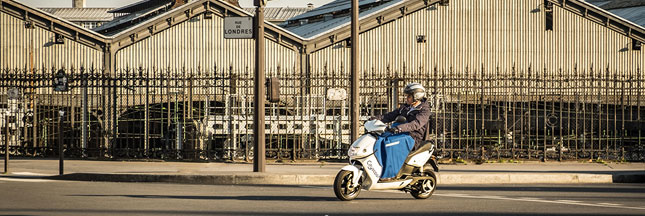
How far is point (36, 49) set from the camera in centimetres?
3669

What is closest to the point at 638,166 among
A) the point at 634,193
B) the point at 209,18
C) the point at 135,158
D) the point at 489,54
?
the point at 634,193

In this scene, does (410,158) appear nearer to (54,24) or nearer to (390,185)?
(390,185)

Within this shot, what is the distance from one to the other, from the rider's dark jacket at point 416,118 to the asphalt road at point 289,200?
0.82 m

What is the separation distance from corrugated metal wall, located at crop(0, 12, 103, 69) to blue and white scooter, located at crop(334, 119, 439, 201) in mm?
25586

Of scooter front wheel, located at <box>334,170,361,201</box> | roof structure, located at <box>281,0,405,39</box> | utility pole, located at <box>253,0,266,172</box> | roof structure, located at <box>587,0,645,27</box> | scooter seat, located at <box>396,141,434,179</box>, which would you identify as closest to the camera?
scooter front wheel, located at <box>334,170,361,201</box>

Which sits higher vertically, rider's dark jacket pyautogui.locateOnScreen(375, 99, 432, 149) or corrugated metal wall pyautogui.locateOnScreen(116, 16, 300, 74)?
corrugated metal wall pyautogui.locateOnScreen(116, 16, 300, 74)

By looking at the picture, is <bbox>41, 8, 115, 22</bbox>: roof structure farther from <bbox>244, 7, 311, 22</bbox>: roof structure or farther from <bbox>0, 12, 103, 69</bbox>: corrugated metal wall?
<bbox>0, 12, 103, 69</bbox>: corrugated metal wall

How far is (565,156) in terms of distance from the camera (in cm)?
2269

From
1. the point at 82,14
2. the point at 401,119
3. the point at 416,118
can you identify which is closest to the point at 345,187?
the point at 401,119

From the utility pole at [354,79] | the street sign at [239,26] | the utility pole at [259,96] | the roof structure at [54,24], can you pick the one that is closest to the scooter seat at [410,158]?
the utility pole at [259,96]

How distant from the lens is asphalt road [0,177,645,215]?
11.4 meters

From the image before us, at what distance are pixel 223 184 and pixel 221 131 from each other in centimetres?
802

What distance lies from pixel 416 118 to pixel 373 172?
0.93m

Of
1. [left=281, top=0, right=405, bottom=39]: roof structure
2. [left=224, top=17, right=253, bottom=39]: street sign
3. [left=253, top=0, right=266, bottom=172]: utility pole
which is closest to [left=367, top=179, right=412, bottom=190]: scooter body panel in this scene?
[left=253, top=0, right=266, bottom=172]: utility pole
